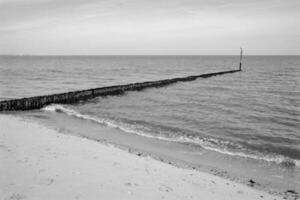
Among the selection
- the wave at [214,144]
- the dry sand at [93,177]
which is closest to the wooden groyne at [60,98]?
the wave at [214,144]

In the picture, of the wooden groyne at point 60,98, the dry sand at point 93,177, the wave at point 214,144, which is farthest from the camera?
the wooden groyne at point 60,98

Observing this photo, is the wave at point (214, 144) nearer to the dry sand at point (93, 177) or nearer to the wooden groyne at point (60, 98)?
the dry sand at point (93, 177)

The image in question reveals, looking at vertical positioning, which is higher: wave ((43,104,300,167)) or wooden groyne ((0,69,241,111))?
wooden groyne ((0,69,241,111))

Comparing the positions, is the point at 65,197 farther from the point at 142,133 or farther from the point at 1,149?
the point at 142,133

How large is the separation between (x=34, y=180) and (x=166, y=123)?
1397cm

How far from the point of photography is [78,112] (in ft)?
83.3

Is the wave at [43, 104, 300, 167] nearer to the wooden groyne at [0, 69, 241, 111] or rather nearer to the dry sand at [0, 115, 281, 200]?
the dry sand at [0, 115, 281, 200]

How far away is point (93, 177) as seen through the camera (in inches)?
364

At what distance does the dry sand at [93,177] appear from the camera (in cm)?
812

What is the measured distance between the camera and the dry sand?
26.6 feet

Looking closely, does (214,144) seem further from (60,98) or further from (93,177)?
(60,98)

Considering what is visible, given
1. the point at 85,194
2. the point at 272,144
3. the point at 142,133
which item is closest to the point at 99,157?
the point at 85,194

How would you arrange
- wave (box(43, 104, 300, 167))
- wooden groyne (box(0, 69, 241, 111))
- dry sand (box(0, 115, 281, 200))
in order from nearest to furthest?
dry sand (box(0, 115, 281, 200))
wave (box(43, 104, 300, 167))
wooden groyne (box(0, 69, 241, 111))

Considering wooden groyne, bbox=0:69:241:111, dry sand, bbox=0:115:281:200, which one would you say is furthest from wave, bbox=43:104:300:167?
wooden groyne, bbox=0:69:241:111
